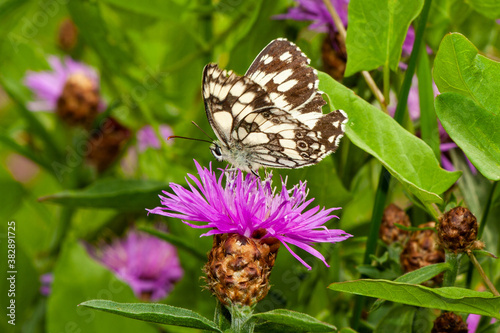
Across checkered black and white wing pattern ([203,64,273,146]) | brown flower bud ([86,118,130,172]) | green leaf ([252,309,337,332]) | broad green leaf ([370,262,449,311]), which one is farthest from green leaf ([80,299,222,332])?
brown flower bud ([86,118,130,172])

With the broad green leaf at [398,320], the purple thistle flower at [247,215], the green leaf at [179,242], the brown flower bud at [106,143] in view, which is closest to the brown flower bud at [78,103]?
the brown flower bud at [106,143]

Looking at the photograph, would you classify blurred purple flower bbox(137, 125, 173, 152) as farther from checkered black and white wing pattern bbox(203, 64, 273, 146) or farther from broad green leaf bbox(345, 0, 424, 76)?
broad green leaf bbox(345, 0, 424, 76)

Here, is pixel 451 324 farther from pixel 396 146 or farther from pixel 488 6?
pixel 488 6

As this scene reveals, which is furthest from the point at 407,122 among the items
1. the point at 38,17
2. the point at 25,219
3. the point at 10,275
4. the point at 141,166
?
the point at 38,17

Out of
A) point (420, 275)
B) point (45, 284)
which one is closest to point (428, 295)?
point (420, 275)

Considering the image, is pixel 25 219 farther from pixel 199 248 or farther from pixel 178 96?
pixel 199 248

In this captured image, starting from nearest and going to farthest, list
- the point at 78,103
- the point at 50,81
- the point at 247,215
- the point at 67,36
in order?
the point at 247,215, the point at 78,103, the point at 50,81, the point at 67,36

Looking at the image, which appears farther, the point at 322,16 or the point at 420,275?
the point at 322,16
